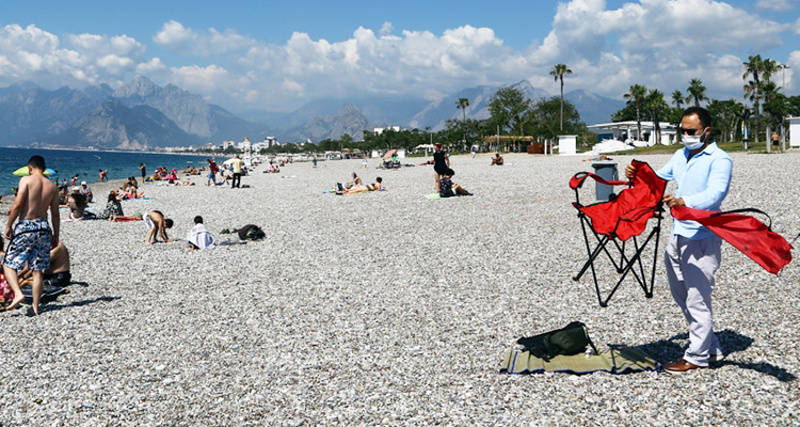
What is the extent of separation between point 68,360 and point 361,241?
696 centimetres

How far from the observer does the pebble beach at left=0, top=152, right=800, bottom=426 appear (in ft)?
13.7

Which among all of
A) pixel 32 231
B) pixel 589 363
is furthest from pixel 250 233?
pixel 589 363

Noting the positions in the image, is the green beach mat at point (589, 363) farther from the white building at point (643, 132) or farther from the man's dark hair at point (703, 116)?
the white building at point (643, 132)

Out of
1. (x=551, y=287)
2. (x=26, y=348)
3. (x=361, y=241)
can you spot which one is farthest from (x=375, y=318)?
(x=361, y=241)

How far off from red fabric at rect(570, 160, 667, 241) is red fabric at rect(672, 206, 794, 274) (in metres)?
0.56

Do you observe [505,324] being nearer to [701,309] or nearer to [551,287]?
[551,287]

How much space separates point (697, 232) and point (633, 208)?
75 cm

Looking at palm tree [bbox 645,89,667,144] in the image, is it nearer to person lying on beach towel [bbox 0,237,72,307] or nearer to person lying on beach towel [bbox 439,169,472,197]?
person lying on beach towel [bbox 439,169,472,197]

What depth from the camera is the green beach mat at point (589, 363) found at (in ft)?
15.0

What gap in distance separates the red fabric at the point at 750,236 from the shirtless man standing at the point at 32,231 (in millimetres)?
7271

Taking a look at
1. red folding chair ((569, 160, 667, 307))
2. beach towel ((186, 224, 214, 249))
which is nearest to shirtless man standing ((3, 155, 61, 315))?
beach towel ((186, 224, 214, 249))

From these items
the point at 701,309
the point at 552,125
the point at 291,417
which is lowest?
the point at 291,417

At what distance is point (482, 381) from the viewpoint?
15.2ft

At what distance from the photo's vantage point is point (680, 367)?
4402mm
